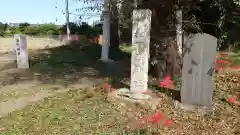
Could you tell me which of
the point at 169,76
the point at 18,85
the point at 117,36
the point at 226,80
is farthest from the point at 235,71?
the point at 117,36

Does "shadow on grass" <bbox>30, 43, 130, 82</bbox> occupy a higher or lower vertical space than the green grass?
higher

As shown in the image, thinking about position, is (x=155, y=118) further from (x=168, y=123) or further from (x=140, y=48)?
(x=140, y=48)

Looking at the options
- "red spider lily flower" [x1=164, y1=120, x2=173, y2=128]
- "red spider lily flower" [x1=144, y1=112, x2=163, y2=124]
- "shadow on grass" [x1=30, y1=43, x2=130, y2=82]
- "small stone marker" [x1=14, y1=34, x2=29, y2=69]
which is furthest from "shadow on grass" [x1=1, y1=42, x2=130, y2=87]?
"red spider lily flower" [x1=164, y1=120, x2=173, y2=128]

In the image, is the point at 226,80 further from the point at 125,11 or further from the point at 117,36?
the point at 117,36

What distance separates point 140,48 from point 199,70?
1.46 metres

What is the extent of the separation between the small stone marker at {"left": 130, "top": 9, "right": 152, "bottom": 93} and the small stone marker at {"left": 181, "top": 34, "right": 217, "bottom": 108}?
Answer: 3.07 feet

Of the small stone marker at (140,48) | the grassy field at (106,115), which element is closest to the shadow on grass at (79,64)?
the grassy field at (106,115)

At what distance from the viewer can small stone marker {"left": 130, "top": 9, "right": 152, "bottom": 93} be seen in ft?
23.9

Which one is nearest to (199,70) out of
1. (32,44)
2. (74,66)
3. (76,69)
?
(76,69)

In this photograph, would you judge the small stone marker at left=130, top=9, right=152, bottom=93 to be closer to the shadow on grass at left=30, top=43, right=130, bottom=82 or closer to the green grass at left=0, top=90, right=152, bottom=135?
the green grass at left=0, top=90, right=152, bottom=135

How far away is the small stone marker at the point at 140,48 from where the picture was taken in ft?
23.9

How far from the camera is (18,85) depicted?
10.7 m

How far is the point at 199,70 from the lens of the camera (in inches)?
275

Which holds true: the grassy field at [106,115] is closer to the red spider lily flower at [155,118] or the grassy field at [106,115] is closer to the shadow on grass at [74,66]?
the red spider lily flower at [155,118]
